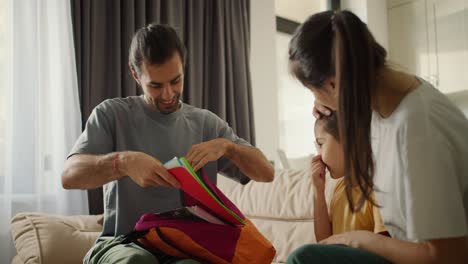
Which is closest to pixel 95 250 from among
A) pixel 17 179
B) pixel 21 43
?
pixel 17 179

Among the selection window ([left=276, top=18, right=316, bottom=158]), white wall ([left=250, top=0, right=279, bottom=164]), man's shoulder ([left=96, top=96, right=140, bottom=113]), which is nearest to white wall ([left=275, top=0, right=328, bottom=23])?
window ([left=276, top=18, right=316, bottom=158])

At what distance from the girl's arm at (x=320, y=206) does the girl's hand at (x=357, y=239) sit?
1.65 ft

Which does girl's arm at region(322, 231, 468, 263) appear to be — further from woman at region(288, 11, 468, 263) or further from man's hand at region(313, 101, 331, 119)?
man's hand at region(313, 101, 331, 119)

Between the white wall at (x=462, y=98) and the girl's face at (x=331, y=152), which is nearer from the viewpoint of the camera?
the girl's face at (x=331, y=152)

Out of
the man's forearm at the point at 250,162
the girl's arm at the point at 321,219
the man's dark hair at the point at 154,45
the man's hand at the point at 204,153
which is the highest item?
the man's dark hair at the point at 154,45

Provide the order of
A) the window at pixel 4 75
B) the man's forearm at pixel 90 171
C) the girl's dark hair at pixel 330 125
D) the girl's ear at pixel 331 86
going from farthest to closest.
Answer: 1. the window at pixel 4 75
2. the girl's dark hair at pixel 330 125
3. the man's forearm at pixel 90 171
4. the girl's ear at pixel 331 86

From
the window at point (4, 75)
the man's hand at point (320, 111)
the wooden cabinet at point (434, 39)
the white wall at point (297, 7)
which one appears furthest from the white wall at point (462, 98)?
the window at point (4, 75)

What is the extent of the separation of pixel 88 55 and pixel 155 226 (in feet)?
5.26

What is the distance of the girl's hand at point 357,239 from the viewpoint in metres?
0.98

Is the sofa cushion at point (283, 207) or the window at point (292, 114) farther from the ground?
the window at point (292, 114)

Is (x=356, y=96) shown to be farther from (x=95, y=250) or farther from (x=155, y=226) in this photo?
(x=95, y=250)

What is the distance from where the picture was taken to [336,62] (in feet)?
3.02

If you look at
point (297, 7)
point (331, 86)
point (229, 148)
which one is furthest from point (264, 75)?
point (331, 86)

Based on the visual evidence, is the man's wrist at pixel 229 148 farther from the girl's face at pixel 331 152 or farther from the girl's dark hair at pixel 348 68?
the girl's dark hair at pixel 348 68
